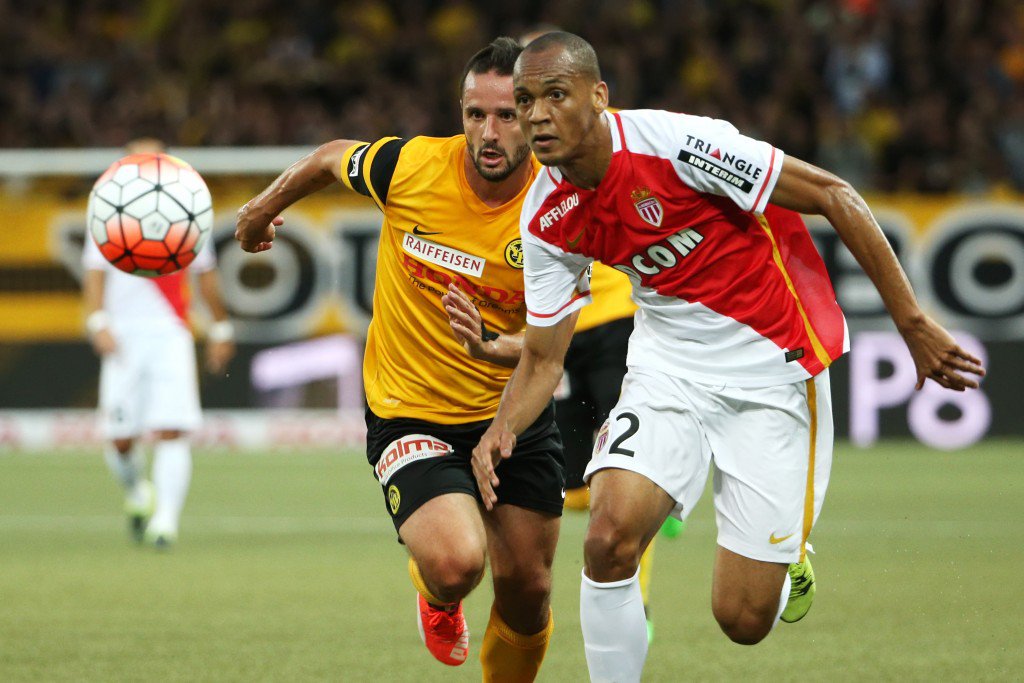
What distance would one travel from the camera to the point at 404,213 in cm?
529

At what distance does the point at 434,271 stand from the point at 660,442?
3.34ft

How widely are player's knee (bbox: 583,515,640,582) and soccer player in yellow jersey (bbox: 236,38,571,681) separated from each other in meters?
0.53

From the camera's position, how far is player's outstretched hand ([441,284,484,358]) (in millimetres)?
4898

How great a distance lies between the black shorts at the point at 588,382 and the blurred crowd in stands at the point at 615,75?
826cm

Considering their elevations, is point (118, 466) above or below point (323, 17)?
below

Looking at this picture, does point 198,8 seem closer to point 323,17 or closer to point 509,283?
point 323,17

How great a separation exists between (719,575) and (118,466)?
596cm

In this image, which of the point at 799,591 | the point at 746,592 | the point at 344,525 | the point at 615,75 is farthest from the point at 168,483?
the point at 615,75

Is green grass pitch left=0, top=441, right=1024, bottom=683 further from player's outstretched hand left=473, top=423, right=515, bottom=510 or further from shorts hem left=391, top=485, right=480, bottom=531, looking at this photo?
player's outstretched hand left=473, top=423, right=515, bottom=510

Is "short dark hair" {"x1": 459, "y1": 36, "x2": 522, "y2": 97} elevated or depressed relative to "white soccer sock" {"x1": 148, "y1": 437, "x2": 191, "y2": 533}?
elevated

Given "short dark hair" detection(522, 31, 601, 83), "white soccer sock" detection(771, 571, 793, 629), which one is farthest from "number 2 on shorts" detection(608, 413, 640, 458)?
"short dark hair" detection(522, 31, 601, 83)

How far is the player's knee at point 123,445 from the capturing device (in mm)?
9969

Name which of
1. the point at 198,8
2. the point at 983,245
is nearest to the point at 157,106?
the point at 198,8

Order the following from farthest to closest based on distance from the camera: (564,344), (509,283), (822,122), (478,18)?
(478,18), (822,122), (509,283), (564,344)
